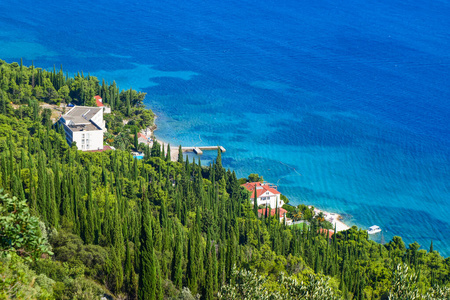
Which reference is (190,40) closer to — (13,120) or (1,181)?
(13,120)

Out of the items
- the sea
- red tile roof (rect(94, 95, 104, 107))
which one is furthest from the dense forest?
the sea

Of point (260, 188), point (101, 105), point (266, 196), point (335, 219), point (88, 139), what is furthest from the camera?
point (101, 105)

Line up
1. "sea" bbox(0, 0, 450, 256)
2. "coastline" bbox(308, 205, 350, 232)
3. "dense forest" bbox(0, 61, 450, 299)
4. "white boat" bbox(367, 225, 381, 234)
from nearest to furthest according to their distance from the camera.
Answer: "dense forest" bbox(0, 61, 450, 299) → "coastline" bbox(308, 205, 350, 232) → "white boat" bbox(367, 225, 381, 234) → "sea" bbox(0, 0, 450, 256)

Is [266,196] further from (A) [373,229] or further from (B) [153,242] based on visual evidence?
(B) [153,242]

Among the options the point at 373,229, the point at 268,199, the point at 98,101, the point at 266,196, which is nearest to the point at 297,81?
the point at 98,101

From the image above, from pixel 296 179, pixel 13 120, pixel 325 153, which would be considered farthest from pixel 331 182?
pixel 13 120

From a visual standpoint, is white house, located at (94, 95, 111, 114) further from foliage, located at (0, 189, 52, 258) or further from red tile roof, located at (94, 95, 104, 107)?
foliage, located at (0, 189, 52, 258)
